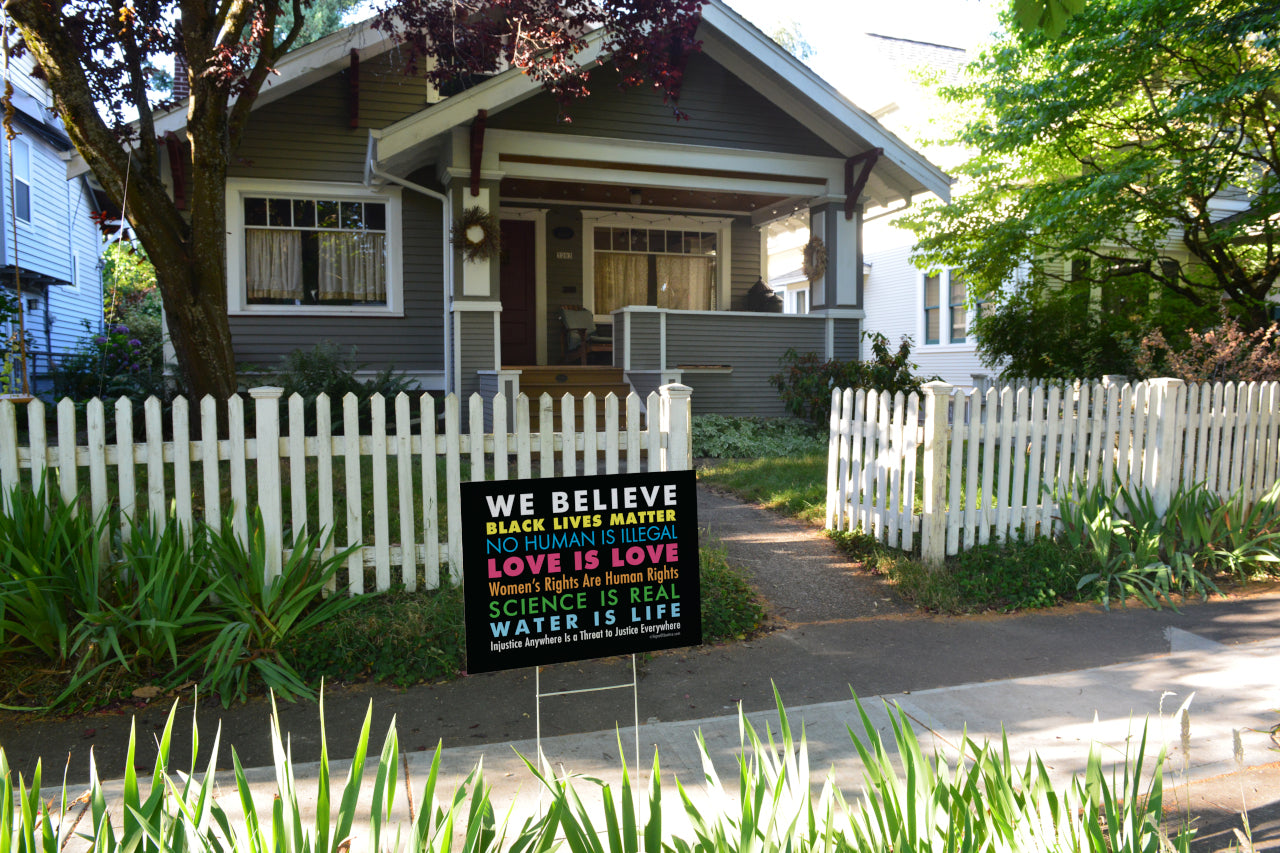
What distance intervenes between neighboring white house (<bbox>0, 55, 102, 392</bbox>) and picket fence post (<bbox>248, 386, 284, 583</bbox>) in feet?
42.0

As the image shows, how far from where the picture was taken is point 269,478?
4863mm

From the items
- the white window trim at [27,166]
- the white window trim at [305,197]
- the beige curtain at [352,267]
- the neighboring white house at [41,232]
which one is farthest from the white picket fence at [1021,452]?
the white window trim at [27,166]

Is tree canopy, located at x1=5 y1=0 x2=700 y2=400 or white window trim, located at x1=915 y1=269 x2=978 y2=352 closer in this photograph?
tree canopy, located at x1=5 y1=0 x2=700 y2=400

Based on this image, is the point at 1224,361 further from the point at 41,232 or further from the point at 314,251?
the point at 41,232

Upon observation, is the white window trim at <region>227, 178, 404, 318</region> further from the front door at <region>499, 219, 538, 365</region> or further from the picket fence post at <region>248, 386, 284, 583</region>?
the picket fence post at <region>248, 386, 284, 583</region>

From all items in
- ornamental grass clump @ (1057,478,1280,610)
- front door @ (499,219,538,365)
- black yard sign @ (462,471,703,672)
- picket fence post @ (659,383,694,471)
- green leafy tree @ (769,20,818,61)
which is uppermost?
green leafy tree @ (769,20,818,61)

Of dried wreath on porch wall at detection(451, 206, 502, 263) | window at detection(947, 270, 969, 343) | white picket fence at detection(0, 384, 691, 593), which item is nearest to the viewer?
white picket fence at detection(0, 384, 691, 593)

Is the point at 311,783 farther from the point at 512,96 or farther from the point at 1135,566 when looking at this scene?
the point at 512,96

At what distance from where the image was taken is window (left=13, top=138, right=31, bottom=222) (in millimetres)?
16953

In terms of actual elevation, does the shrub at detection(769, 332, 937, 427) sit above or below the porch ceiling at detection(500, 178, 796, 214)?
below

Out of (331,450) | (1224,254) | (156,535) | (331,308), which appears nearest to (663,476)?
(331,450)

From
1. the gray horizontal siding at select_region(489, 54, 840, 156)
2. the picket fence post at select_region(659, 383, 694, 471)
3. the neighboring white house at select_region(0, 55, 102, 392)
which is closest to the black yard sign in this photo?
the picket fence post at select_region(659, 383, 694, 471)

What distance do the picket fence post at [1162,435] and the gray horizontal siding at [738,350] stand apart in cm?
669

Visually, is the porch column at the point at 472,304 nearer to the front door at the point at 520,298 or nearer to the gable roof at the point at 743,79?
the gable roof at the point at 743,79
